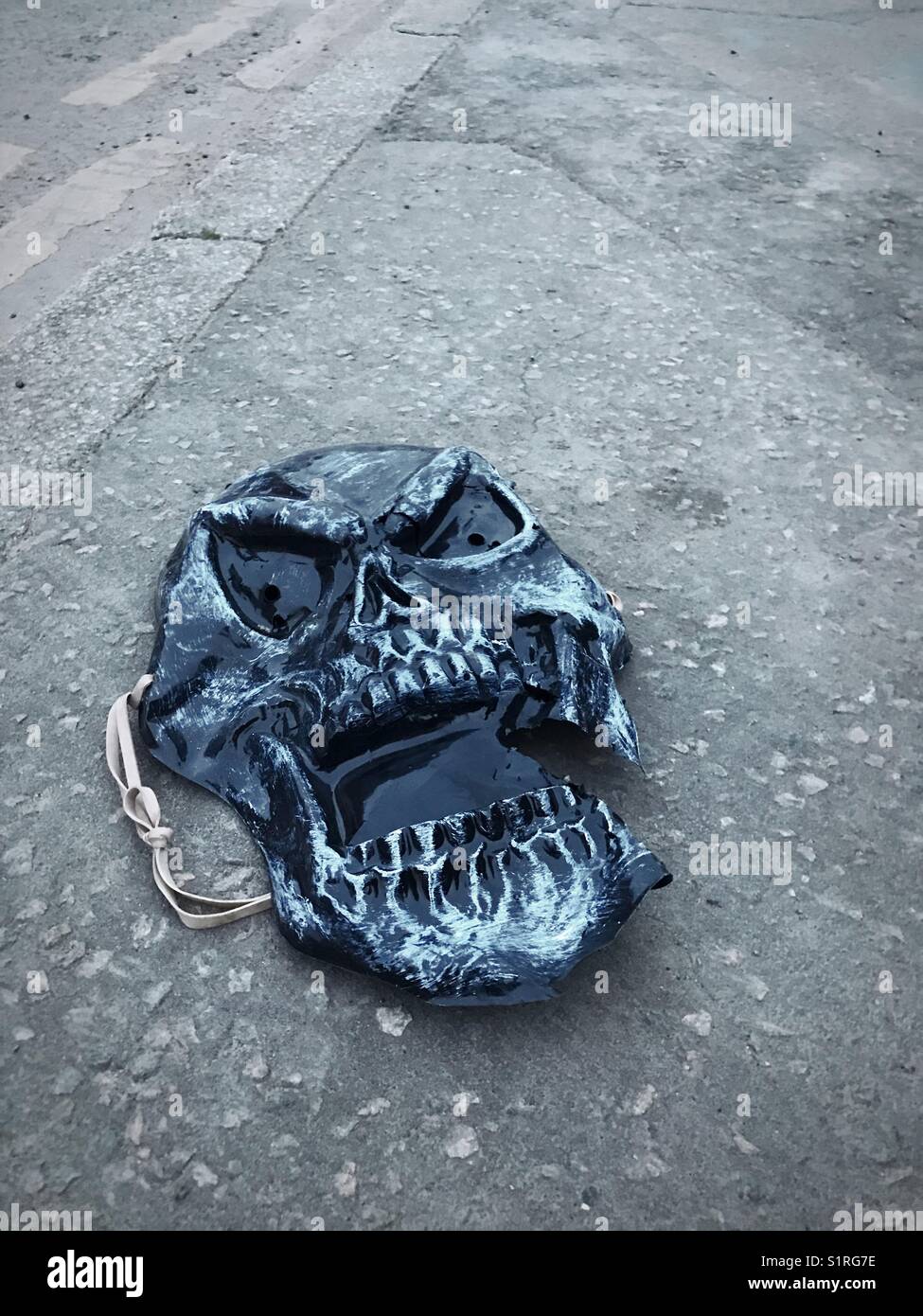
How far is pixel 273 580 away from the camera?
2645 millimetres

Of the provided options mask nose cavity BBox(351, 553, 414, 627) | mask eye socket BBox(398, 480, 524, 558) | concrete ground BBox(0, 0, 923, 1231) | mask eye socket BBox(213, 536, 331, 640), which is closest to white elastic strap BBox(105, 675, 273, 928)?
concrete ground BBox(0, 0, 923, 1231)

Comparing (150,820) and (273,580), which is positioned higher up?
(273,580)

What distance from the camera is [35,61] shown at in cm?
657

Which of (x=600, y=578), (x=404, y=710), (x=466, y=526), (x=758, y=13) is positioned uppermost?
(x=758, y=13)

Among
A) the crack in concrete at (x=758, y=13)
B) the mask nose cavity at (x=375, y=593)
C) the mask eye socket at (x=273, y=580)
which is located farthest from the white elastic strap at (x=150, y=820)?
the crack in concrete at (x=758, y=13)

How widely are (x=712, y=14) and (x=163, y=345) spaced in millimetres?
5416

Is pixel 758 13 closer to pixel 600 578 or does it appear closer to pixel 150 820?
pixel 600 578

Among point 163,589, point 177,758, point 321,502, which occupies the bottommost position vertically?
point 177,758

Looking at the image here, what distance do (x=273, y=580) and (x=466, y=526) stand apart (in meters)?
0.50

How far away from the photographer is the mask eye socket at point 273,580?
2598 mm

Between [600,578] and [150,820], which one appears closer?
[150,820]

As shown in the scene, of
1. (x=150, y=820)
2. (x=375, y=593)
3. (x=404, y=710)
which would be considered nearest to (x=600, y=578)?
(x=375, y=593)
